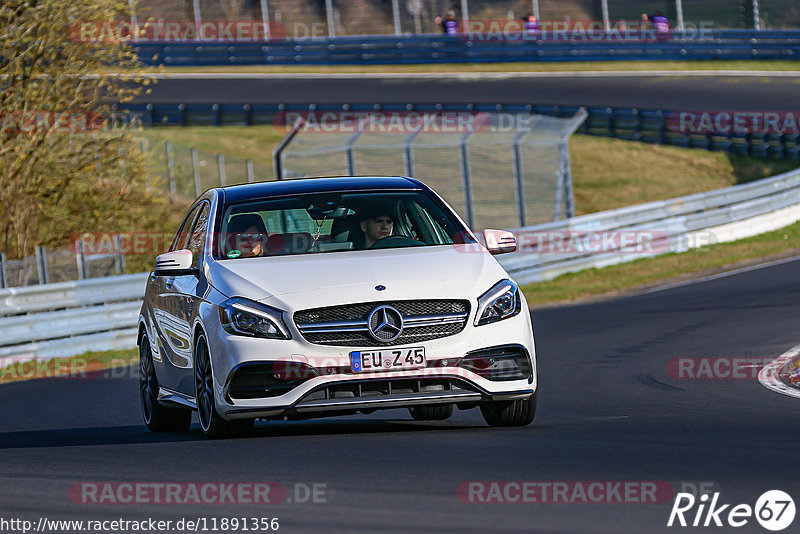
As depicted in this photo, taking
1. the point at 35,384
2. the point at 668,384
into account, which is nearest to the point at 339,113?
the point at 35,384

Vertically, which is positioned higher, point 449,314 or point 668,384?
point 449,314

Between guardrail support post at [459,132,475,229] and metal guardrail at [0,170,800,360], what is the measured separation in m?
1.84

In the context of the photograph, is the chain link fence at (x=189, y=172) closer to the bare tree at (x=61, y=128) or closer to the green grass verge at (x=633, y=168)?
the green grass verge at (x=633, y=168)

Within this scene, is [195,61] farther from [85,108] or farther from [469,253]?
[469,253]

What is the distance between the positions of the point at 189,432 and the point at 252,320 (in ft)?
6.41

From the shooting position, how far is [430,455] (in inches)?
291

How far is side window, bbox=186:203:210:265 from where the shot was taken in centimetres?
937

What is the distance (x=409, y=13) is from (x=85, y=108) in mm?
23497

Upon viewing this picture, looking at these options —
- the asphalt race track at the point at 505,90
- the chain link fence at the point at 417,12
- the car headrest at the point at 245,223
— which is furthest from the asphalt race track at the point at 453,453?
the chain link fence at the point at 417,12

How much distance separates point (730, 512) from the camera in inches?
222

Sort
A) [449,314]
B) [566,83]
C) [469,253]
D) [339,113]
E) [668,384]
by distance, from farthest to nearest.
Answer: [566,83]
[339,113]
[668,384]
[469,253]
[449,314]

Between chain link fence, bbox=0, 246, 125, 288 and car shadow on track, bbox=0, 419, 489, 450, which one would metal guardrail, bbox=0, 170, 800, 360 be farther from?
car shadow on track, bbox=0, 419, 489, 450

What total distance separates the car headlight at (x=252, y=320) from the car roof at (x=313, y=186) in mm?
1399

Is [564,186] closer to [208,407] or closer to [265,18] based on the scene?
[208,407]
